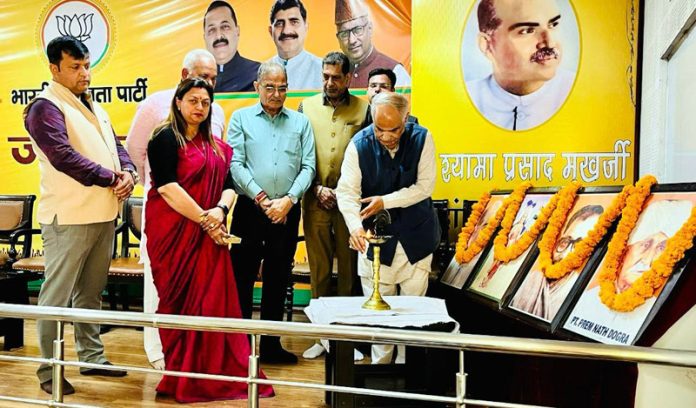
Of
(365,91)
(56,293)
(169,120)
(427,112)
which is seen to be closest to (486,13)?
(427,112)

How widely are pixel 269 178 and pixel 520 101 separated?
1.94 m

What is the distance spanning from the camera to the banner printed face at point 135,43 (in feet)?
16.1

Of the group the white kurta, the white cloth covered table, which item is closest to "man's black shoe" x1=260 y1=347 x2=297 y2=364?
the white cloth covered table

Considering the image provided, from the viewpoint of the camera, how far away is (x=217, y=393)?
9.12ft

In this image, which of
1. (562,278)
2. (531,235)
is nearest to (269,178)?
(531,235)

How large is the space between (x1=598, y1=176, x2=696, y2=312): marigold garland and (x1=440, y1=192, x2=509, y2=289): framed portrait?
1.18m

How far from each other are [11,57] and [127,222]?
2092mm

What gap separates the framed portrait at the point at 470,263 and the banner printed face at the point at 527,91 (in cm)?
51

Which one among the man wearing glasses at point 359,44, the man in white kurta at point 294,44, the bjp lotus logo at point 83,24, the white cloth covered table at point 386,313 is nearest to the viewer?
the white cloth covered table at point 386,313

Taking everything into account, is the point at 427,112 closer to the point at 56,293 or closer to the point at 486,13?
the point at 486,13

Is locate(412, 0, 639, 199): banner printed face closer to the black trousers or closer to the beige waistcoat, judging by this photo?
the black trousers

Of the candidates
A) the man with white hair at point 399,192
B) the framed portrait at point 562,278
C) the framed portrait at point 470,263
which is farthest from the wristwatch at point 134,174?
the framed portrait at point 562,278

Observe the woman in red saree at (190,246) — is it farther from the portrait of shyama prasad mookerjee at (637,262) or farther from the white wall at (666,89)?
the white wall at (666,89)

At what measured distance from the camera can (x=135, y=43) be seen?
5.37 metres
